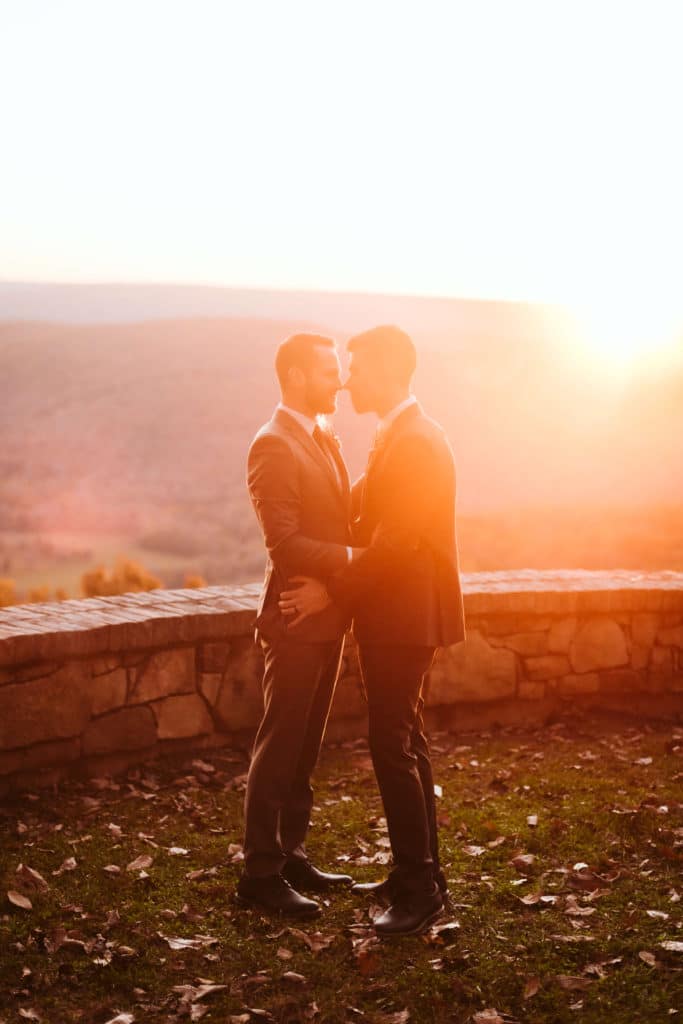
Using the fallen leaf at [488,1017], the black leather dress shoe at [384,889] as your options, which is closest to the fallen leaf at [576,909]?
the black leather dress shoe at [384,889]

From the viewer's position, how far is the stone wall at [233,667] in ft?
19.2

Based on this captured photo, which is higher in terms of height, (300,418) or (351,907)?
(300,418)

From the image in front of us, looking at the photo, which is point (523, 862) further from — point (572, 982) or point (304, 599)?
point (304, 599)

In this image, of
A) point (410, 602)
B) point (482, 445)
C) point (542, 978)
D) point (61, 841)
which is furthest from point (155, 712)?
point (482, 445)

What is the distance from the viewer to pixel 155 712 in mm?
6234

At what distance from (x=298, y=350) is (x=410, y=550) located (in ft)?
2.80

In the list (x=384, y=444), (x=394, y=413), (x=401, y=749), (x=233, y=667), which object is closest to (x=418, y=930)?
(x=401, y=749)

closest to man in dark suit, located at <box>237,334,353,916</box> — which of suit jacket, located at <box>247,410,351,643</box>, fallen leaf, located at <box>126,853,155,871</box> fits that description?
suit jacket, located at <box>247,410,351,643</box>

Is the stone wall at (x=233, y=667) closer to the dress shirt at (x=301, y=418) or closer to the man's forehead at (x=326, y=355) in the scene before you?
the dress shirt at (x=301, y=418)

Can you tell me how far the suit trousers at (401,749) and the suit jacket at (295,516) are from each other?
0.89 feet

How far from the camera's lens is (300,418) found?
4465 mm

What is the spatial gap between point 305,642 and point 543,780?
2.33 meters

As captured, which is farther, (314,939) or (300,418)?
(300,418)

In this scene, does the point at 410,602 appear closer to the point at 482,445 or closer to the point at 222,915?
the point at 222,915
